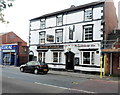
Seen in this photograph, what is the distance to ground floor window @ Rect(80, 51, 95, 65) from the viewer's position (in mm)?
18672

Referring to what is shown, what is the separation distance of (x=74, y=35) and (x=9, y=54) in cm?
1548

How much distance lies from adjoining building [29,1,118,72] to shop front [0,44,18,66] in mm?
5002

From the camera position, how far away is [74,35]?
20.6 metres

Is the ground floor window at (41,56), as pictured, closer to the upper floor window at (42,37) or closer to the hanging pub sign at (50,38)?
the upper floor window at (42,37)

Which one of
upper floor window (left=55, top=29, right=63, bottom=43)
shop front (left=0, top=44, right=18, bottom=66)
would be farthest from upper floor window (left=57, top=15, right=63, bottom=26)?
shop front (left=0, top=44, right=18, bottom=66)

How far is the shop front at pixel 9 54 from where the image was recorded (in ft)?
95.5

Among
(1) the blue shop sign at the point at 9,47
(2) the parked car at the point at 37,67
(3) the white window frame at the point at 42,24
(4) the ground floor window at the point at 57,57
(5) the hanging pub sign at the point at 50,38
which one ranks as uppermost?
(3) the white window frame at the point at 42,24

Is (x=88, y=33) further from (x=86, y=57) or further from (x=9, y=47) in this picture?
(x=9, y=47)

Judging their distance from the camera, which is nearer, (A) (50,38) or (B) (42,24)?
(A) (50,38)

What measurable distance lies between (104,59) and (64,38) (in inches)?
262

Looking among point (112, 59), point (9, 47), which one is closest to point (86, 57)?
point (112, 59)

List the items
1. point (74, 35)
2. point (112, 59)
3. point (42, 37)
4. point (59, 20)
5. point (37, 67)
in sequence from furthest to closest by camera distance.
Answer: point (42, 37), point (59, 20), point (74, 35), point (37, 67), point (112, 59)

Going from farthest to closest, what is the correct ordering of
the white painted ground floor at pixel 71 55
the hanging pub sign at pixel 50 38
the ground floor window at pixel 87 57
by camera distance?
the hanging pub sign at pixel 50 38, the ground floor window at pixel 87 57, the white painted ground floor at pixel 71 55

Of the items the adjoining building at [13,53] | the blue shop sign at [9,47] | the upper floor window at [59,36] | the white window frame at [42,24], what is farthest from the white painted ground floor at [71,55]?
the blue shop sign at [9,47]
